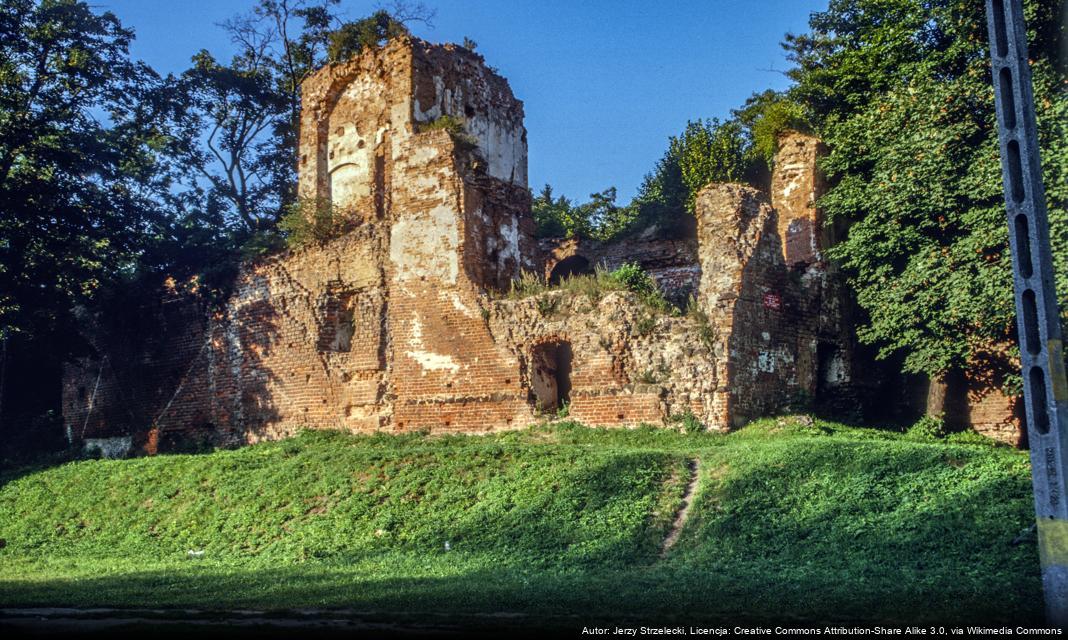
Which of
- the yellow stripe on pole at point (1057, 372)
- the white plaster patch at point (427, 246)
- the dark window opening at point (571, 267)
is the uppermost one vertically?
the dark window opening at point (571, 267)

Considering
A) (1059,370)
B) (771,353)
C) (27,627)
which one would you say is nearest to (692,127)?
(771,353)

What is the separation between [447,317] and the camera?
1872cm

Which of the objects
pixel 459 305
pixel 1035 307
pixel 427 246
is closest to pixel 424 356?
pixel 459 305

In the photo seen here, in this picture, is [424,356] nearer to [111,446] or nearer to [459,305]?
[459,305]

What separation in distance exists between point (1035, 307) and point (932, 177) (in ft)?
34.8

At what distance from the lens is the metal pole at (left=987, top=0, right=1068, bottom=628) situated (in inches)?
284

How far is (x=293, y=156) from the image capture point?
3023 centimetres

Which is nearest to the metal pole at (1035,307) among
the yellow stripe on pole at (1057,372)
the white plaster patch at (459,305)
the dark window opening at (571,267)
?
the yellow stripe on pole at (1057,372)

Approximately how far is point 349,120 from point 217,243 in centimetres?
505

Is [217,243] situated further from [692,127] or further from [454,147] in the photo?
[692,127]

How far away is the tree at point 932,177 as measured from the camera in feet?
53.6

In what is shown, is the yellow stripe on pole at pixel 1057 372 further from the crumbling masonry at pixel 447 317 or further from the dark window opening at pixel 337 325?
the dark window opening at pixel 337 325

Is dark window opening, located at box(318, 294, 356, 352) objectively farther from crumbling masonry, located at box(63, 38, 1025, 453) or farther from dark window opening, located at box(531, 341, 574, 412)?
dark window opening, located at box(531, 341, 574, 412)

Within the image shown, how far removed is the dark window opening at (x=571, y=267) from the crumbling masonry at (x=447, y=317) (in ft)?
8.83
